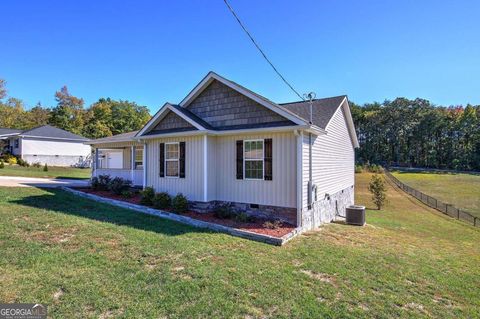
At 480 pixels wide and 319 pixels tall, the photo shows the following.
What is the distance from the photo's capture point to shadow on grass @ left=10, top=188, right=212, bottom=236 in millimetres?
8062

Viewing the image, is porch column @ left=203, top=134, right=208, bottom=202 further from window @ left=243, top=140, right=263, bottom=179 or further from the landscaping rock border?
window @ left=243, top=140, right=263, bottom=179

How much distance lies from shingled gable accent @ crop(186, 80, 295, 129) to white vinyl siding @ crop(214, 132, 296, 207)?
1.80ft

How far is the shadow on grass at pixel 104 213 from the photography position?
8062mm

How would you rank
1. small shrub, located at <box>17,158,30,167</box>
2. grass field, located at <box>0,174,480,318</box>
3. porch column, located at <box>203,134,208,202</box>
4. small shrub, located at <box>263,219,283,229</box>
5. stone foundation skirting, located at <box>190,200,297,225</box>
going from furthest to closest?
small shrub, located at <box>17,158,30,167</box>
porch column, located at <box>203,134,208,202</box>
stone foundation skirting, located at <box>190,200,297,225</box>
small shrub, located at <box>263,219,283,229</box>
grass field, located at <box>0,174,480,318</box>

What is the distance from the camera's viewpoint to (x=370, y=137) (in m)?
67.1

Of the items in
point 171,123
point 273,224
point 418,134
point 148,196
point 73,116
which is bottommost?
point 273,224

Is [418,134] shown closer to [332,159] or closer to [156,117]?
[332,159]

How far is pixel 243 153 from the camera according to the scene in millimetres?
9953

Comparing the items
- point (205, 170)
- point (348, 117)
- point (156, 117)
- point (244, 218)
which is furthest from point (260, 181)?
point (348, 117)

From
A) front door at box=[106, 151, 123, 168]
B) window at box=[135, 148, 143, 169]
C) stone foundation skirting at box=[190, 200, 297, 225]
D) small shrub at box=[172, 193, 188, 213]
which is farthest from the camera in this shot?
front door at box=[106, 151, 123, 168]

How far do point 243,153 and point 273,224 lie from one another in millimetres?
2807

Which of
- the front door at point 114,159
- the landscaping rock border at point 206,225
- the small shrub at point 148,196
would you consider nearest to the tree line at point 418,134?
the front door at point 114,159

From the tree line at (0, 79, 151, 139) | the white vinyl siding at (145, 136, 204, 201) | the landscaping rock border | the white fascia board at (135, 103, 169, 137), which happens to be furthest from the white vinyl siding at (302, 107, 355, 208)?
the tree line at (0, 79, 151, 139)

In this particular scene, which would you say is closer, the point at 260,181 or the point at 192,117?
the point at 260,181
